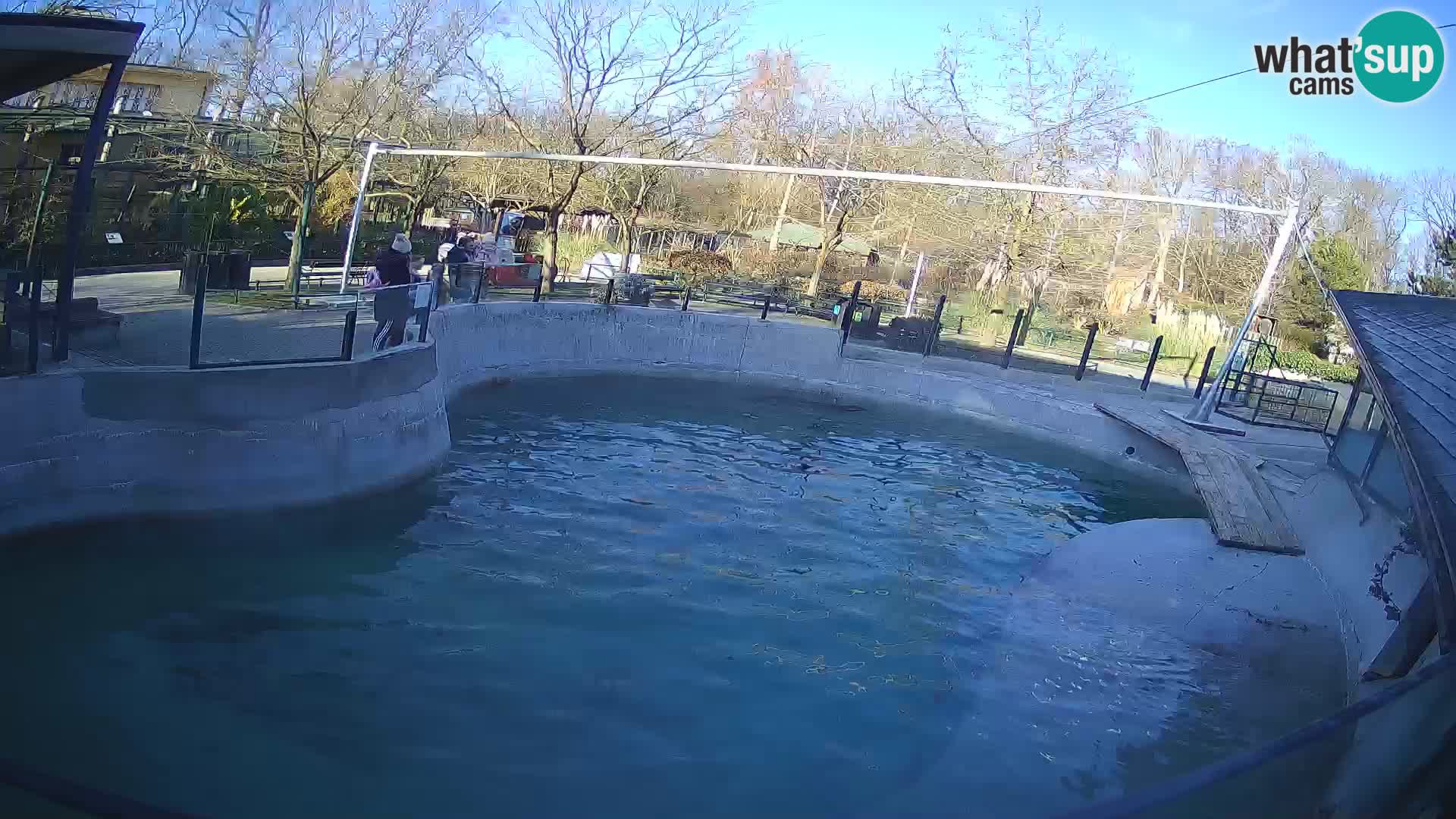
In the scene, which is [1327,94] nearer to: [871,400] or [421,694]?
[871,400]

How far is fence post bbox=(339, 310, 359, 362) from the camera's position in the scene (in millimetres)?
11281

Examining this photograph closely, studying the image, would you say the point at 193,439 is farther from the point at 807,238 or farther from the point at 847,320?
the point at 807,238

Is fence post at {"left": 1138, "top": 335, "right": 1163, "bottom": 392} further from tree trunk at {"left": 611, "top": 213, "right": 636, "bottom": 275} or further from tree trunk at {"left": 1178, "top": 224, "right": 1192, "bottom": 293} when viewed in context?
tree trunk at {"left": 1178, "top": 224, "right": 1192, "bottom": 293}

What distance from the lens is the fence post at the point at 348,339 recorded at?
1128 cm

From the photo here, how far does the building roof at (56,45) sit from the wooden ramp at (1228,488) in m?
11.2

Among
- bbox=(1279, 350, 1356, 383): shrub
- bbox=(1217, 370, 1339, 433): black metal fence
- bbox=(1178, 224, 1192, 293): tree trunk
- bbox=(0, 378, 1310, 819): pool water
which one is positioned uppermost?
bbox=(1178, 224, 1192, 293): tree trunk

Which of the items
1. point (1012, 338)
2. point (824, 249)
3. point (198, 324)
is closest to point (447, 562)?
point (198, 324)

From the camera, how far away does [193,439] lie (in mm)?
9820

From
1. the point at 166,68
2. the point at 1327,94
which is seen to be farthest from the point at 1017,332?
the point at 166,68

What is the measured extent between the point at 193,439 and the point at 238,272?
2.78m

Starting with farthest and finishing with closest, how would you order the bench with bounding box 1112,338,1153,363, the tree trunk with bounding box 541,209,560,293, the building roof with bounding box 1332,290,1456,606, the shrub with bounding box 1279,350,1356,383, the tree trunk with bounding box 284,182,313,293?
the shrub with bounding box 1279,350,1356,383 → the bench with bounding box 1112,338,1153,363 → the tree trunk with bounding box 541,209,560,293 → the tree trunk with bounding box 284,182,313,293 → the building roof with bounding box 1332,290,1456,606

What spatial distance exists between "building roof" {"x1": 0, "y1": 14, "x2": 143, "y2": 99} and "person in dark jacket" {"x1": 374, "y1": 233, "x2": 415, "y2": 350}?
373 cm

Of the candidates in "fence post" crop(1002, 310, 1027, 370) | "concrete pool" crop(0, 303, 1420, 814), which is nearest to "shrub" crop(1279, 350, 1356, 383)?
"fence post" crop(1002, 310, 1027, 370)

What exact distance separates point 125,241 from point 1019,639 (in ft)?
46.7
